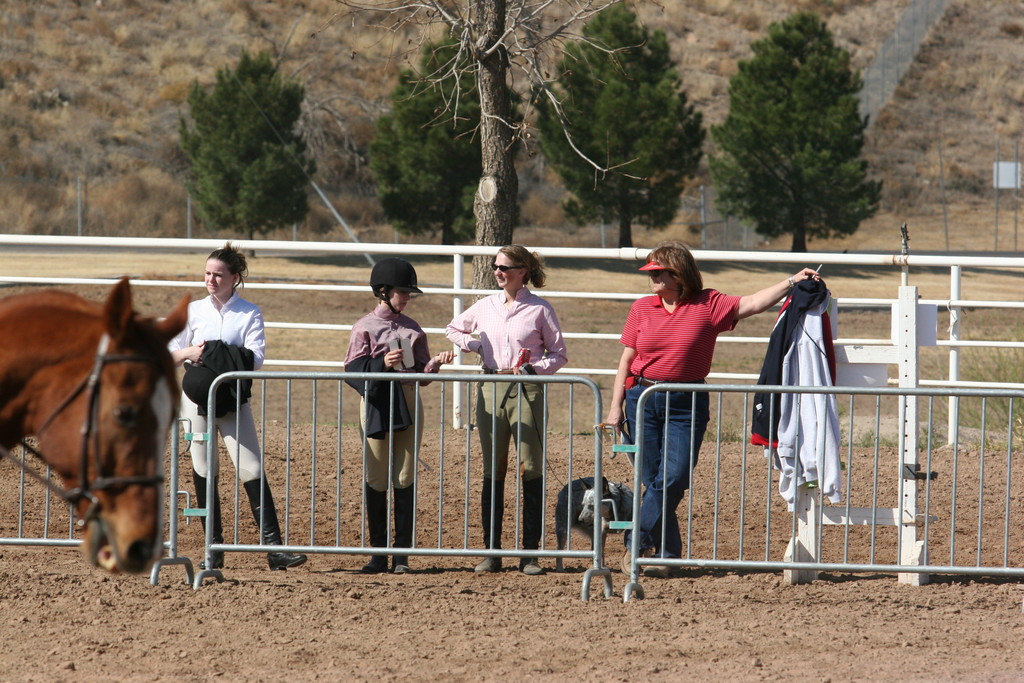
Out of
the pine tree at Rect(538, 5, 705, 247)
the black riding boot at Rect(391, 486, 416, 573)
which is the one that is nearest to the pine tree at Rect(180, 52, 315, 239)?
the pine tree at Rect(538, 5, 705, 247)

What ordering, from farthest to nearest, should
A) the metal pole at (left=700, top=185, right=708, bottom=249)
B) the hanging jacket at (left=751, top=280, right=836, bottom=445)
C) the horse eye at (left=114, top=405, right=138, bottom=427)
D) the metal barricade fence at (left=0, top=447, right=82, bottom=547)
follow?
the metal pole at (left=700, top=185, right=708, bottom=249) < the metal barricade fence at (left=0, top=447, right=82, bottom=547) < the hanging jacket at (left=751, top=280, right=836, bottom=445) < the horse eye at (left=114, top=405, right=138, bottom=427)

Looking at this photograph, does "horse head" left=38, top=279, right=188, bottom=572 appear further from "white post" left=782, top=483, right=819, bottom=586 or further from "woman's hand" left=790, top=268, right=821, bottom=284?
"white post" left=782, top=483, right=819, bottom=586

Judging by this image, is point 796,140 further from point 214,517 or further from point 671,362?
point 214,517

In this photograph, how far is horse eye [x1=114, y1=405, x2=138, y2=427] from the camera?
257 centimetres

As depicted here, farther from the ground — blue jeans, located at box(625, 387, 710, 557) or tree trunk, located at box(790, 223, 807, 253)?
tree trunk, located at box(790, 223, 807, 253)

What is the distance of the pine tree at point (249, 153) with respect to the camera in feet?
97.9

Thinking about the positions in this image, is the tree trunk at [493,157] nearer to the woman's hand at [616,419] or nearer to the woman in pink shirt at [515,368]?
the woman in pink shirt at [515,368]

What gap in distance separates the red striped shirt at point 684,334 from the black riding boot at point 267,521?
6.81 feet

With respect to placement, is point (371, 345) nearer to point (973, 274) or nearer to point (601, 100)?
point (601, 100)

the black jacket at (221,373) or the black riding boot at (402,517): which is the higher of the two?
the black jacket at (221,373)

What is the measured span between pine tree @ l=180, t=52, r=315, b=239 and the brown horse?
1087 inches

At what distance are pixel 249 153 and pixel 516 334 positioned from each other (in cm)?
2545

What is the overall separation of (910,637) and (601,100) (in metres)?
26.7

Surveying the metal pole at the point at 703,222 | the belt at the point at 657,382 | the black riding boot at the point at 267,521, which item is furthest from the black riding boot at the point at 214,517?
the metal pole at the point at 703,222
